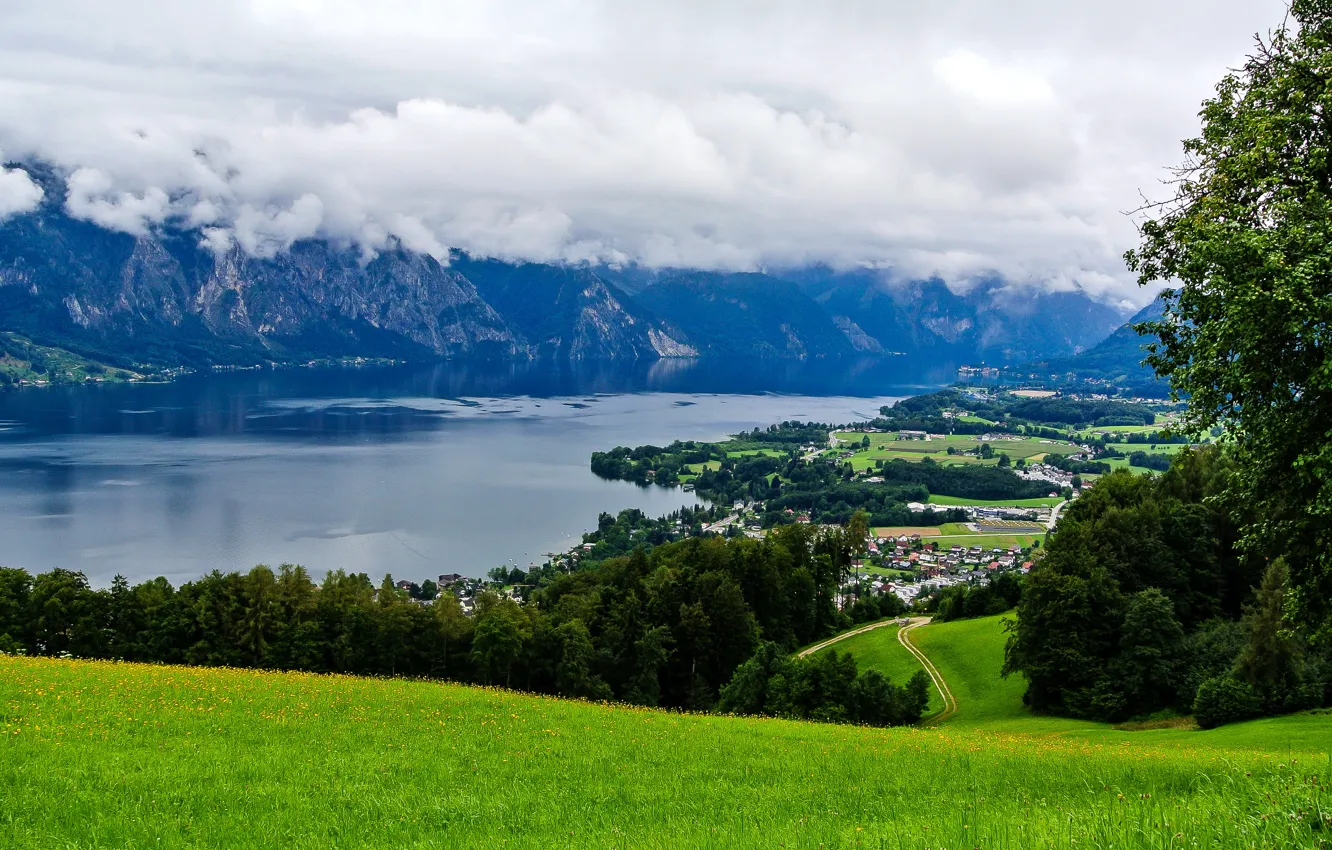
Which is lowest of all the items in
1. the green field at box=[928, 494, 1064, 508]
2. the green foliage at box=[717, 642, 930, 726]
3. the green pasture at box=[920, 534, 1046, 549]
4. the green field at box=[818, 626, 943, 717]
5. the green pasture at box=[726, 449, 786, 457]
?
the green pasture at box=[920, 534, 1046, 549]

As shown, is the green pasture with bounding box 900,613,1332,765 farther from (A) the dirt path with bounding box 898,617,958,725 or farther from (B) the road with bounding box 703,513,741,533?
(B) the road with bounding box 703,513,741,533

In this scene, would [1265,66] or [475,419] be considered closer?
[1265,66]

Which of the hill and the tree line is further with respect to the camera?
the tree line

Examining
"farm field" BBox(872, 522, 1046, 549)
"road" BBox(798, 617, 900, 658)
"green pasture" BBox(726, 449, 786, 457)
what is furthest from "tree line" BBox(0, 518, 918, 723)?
"green pasture" BBox(726, 449, 786, 457)

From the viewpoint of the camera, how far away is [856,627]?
2303 inches

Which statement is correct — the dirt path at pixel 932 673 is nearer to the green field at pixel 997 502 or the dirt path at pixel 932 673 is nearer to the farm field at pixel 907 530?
the farm field at pixel 907 530

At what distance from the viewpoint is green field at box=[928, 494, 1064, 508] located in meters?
127

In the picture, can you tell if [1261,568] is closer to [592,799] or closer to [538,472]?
[592,799]

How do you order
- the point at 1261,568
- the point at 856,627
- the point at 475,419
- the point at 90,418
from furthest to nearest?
the point at 475,419, the point at 90,418, the point at 856,627, the point at 1261,568

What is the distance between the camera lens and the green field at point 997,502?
5005 inches

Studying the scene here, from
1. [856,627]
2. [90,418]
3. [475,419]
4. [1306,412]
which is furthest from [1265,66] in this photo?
[90,418]

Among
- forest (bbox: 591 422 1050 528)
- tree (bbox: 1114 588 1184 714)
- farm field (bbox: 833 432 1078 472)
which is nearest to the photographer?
tree (bbox: 1114 588 1184 714)

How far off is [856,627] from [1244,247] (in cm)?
5005

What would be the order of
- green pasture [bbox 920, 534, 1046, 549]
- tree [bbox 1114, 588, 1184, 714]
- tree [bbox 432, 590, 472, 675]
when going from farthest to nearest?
green pasture [bbox 920, 534, 1046, 549], tree [bbox 432, 590, 472, 675], tree [bbox 1114, 588, 1184, 714]
